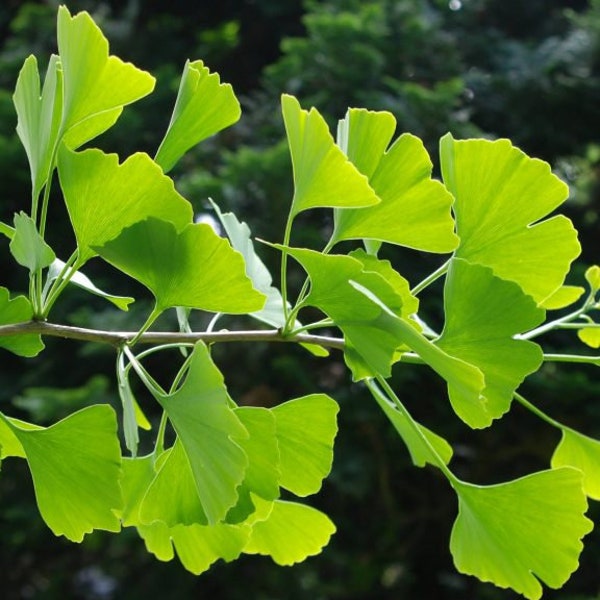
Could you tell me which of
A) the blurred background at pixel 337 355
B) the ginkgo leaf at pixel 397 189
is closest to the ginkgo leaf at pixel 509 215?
the ginkgo leaf at pixel 397 189

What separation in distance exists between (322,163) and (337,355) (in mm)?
1372

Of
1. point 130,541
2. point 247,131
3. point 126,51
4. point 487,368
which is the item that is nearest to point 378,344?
point 487,368

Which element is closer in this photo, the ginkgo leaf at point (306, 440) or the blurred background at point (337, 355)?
the ginkgo leaf at point (306, 440)

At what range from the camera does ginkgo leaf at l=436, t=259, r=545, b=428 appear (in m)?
0.22

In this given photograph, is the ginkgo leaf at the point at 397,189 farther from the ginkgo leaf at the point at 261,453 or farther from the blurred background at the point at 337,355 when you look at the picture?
the blurred background at the point at 337,355

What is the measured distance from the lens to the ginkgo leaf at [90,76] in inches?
8.3

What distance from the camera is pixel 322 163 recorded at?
0.22 meters

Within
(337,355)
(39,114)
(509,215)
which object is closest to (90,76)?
(39,114)

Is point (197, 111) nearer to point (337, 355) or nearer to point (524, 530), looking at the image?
point (524, 530)

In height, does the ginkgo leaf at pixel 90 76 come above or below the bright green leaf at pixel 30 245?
above

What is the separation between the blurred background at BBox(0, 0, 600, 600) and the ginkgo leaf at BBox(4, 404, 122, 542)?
44.7 inches

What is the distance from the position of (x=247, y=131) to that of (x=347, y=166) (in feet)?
5.10

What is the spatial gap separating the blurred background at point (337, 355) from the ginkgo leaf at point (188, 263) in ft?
3.83

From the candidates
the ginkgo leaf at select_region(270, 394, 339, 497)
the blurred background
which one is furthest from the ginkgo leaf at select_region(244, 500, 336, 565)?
the blurred background
